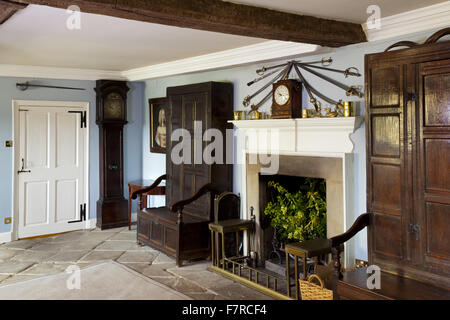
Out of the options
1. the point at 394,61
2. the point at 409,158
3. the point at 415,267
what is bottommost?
the point at 415,267

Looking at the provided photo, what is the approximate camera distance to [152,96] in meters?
6.84

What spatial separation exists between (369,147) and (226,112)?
2204 mm

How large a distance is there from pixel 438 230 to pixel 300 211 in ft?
5.71

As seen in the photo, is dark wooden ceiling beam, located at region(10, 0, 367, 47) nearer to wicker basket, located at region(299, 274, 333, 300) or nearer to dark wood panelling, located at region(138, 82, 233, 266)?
dark wood panelling, located at region(138, 82, 233, 266)

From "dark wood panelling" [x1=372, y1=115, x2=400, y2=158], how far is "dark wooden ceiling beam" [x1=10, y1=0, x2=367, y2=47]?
786mm

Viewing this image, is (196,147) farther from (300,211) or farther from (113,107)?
(113,107)

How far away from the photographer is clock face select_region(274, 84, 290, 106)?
431cm

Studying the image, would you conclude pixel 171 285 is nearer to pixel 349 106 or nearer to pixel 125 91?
pixel 349 106

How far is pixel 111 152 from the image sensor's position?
22.0ft

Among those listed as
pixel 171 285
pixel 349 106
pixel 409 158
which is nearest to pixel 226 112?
pixel 349 106

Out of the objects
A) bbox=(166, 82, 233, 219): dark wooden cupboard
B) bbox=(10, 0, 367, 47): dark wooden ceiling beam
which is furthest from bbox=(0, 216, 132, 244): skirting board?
bbox=(10, 0, 367, 47): dark wooden ceiling beam
